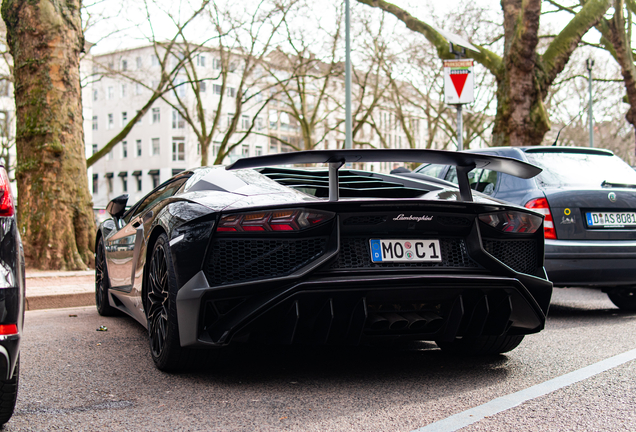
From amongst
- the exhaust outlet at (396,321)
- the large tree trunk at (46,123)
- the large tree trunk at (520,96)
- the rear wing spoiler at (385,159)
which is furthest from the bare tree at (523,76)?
the exhaust outlet at (396,321)

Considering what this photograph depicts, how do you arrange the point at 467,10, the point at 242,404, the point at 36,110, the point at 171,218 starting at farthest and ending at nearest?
the point at 467,10, the point at 36,110, the point at 171,218, the point at 242,404

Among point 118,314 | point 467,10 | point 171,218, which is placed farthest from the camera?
point 467,10

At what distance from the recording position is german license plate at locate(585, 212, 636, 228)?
5617 mm

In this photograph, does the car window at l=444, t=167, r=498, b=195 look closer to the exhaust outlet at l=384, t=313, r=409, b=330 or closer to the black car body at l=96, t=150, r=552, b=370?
the black car body at l=96, t=150, r=552, b=370

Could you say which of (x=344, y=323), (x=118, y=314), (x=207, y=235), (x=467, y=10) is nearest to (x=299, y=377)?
(x=344, y=323)

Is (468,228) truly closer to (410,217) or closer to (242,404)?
(410,217)

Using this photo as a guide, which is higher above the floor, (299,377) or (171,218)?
(171,218)

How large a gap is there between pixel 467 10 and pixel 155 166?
4713cm

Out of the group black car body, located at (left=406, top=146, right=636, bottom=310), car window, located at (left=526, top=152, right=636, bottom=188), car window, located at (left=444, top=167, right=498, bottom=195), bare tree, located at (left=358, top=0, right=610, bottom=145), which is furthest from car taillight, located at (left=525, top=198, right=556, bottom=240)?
bare tree, located at (left=358, top=0, right=610, bottom=145)

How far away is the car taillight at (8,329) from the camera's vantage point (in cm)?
238

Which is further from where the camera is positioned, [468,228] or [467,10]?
[467,10]

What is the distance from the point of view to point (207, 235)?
125 inches

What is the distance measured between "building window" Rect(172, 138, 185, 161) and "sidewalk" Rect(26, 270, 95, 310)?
191ft

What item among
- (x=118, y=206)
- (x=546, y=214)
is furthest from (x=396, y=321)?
(x=118, y=206)
